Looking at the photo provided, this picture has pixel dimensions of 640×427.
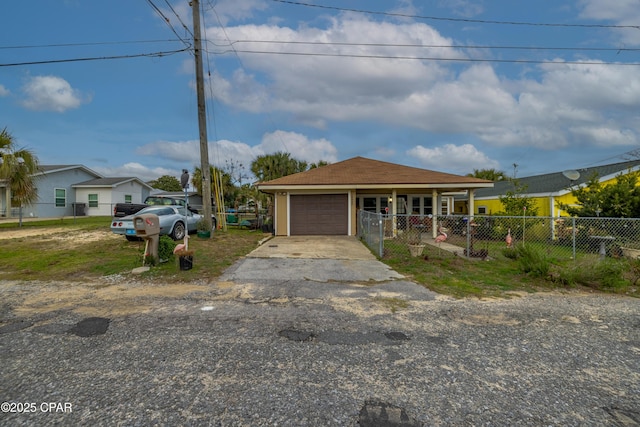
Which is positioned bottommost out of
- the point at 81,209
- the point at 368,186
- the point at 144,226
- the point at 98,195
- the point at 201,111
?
the point at 144,226

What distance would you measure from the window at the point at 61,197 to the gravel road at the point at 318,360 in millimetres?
24000

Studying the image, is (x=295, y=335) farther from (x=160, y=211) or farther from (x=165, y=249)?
(x=160, y=211)

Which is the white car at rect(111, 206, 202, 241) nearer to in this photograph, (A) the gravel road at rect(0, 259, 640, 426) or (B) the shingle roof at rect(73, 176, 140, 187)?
(A) the gravel road at rect(0, 259, 640, 426)

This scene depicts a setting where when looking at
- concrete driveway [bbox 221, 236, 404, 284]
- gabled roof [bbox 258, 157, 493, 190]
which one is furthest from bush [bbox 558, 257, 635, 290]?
gabled roof [bbox 258, 157, 493, 190]

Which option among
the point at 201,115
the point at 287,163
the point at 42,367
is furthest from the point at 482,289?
the point at 287,163

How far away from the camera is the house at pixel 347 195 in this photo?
14.1 m

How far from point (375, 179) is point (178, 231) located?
29.7ft

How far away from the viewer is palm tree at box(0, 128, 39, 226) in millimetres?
13352

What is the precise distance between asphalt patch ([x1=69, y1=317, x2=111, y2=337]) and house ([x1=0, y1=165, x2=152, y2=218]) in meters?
23.4

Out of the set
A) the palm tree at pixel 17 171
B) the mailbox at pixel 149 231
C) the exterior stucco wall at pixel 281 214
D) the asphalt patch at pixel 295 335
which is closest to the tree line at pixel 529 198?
the palm tree at pixel 17 171

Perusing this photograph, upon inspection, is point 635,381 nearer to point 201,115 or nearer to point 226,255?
point 226,255

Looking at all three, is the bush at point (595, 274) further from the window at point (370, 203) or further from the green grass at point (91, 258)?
the window at point (370, 203)

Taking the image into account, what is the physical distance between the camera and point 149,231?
718 centimetres

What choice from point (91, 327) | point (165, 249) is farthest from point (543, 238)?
point (91, 327)
